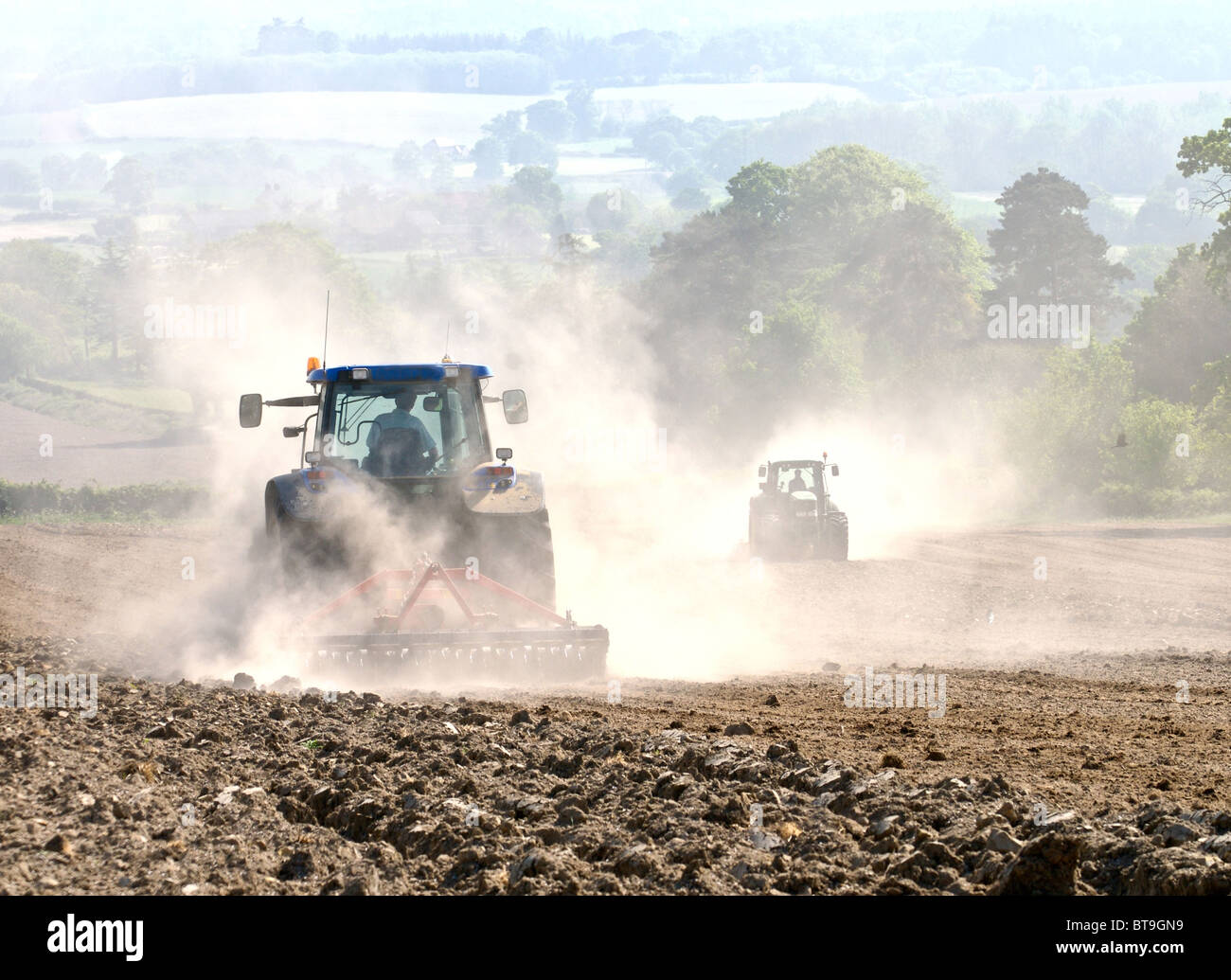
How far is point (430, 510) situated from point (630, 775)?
6.26 meters

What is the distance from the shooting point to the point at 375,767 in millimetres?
7473

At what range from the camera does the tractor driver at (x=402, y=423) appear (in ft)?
44.1

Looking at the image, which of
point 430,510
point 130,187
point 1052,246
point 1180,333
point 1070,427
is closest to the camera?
point 430,510

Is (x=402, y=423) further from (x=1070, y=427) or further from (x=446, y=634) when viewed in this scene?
(x=1070, y=427)

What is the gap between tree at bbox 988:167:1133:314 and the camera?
3054 inches

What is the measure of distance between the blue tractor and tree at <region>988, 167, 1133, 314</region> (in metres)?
68.2

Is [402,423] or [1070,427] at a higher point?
[1070,427]

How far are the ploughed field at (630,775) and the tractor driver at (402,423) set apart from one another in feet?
7.28

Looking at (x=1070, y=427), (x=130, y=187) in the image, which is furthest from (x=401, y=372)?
(x=130, y=187)

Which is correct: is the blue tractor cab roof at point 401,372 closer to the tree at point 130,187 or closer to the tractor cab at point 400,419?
the tractor cab at point 400,419

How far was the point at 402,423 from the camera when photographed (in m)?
13.5
